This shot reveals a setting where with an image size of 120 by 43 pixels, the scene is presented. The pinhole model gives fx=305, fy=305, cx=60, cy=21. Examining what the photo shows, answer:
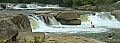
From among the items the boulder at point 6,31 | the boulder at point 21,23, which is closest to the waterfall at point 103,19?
the boulder at point 21,23

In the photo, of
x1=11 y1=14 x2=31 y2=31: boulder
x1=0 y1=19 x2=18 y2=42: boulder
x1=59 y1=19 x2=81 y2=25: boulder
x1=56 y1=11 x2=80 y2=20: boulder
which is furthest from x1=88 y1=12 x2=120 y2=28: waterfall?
x1=0 y1=19 x2=18 y2=42: boulder

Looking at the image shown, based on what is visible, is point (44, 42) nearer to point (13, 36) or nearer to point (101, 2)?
point (13, 36)

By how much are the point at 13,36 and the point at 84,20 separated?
18.1 metres

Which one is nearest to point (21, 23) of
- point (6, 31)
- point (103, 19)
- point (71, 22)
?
point (6, 31)

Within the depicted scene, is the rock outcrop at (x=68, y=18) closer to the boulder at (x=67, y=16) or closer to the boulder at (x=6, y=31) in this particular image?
the boulder at (x=67, y=16)

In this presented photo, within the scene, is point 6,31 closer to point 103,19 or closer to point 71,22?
point 71,22

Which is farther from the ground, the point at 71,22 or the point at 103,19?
the point at 71,22

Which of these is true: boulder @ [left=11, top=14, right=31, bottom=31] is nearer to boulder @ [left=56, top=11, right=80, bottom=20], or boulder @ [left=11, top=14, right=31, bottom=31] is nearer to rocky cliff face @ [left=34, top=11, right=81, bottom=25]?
rocky cliff face @ [left=34, top=11, right=81, bottom=25]

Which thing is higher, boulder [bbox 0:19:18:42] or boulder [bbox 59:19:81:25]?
boulder [bbox 0:19:18:42]

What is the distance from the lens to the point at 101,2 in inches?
1720

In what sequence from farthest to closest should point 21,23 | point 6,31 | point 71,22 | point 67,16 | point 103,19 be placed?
point 103,19
point 67,16
point 71,22
point 21,23
point 6,31

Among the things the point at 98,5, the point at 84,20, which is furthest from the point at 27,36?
the point at 98,5

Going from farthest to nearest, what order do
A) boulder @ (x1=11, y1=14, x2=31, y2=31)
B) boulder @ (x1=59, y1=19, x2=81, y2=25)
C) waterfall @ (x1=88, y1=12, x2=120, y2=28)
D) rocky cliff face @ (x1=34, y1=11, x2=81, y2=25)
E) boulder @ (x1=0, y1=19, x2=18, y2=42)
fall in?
waterfall @ (x1=88, y1=12, x2=120, y2=28)
rocky cliff face @ (x1=34, y1=11, x2=81, y2=25)
boulder @ (x1=59, y1=19, x2=81, y2=25)
boulder @ (x1=11, y1=14, x2=31, y2=31)
boulder @ (x1=0, y1=19, x2=18, y2=42)

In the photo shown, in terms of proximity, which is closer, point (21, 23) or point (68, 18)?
point (21, 23)
